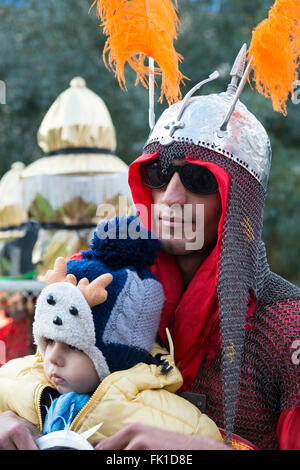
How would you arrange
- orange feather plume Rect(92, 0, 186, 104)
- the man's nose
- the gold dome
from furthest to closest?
the gold dome < orange feather plume Rect(92, 0, 186, 104) < the man's nose

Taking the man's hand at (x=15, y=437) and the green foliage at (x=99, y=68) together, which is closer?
the man's hand at (x=15, y=437)

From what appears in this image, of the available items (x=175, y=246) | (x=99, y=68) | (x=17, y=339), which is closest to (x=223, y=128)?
(x=175, y=246)

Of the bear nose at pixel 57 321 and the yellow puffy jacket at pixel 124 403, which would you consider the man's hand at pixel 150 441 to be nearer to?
the yellow puffy jacket at pixel 124 403

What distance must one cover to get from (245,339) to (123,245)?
2.05ft

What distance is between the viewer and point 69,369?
6.31ft

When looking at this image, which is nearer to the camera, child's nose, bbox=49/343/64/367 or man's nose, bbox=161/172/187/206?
child's nose, bbox=49/343/64/367

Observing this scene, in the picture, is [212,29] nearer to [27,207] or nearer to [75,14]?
[75,14]

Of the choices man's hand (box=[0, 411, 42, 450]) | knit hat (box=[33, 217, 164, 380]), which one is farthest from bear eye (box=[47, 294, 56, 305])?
man's hand (box=[0, 411, 42, 450])

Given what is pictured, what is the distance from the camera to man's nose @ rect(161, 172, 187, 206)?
7.57 ft

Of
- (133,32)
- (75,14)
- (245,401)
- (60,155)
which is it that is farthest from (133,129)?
(245,401)

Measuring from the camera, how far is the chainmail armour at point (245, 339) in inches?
84.0

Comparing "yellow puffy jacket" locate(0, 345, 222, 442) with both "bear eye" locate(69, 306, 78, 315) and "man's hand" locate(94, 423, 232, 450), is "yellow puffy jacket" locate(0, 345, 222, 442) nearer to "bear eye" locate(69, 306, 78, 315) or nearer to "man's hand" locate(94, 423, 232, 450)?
"man's hand" locate(94, 423, 232, 450)

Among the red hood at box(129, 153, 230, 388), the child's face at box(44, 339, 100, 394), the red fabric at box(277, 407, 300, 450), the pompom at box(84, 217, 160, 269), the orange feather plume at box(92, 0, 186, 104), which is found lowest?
the red fabric at box(277, 407, 300, 450)

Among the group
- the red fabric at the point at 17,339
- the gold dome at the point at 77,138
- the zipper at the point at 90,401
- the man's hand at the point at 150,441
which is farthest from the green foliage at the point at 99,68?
the man's hand at the point at 150,441
